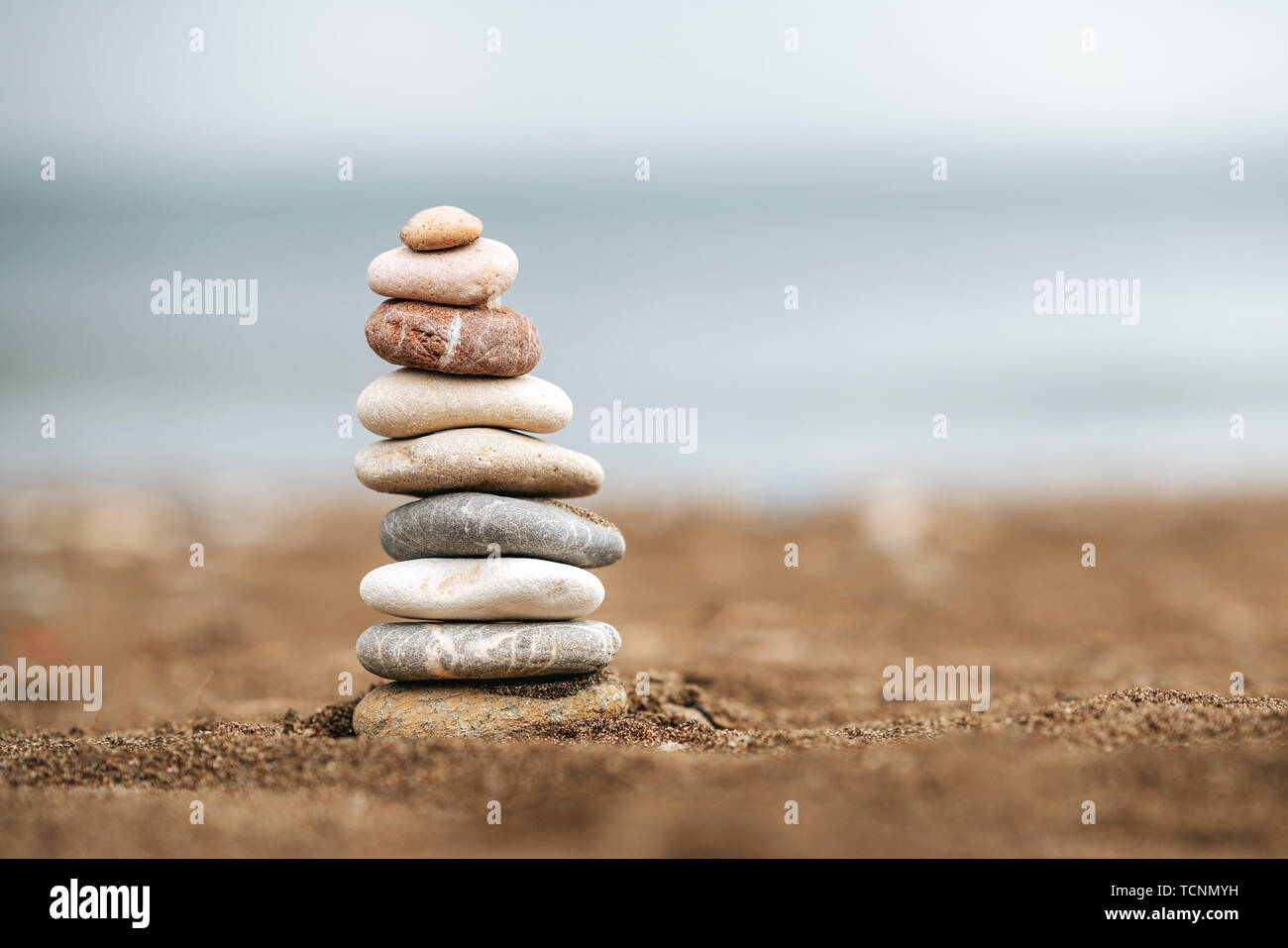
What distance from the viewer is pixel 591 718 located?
9.49 m

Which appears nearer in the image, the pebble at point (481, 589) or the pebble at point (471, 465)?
the pebble at point (481, 589)

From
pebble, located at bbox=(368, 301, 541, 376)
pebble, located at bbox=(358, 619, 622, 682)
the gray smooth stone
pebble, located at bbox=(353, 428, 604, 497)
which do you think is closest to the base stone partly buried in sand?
pebble, located at bbox=(358, 619, 622, 682)

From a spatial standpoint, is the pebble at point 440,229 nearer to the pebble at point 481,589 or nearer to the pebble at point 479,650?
the pebble at point 481,589

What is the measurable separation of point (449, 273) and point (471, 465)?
1.85 meters

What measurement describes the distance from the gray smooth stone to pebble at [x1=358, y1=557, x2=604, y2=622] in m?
0.13

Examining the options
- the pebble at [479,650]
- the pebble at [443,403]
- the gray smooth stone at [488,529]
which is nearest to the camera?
the pebble at [479,650]

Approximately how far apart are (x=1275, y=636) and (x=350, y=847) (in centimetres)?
A: 1827

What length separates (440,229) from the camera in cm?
964

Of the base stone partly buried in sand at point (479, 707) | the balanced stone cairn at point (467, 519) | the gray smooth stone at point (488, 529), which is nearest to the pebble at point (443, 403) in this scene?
the balanced stone cairn at point (467, 519)

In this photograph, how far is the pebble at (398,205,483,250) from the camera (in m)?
9.65

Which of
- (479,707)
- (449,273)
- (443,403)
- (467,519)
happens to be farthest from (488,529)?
(449,273)

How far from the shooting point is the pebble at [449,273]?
9.62 m

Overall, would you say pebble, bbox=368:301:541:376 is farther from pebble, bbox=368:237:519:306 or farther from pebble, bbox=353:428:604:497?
pebble, bbox=353:428:604:497

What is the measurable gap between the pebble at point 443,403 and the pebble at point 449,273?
31.1 inches
